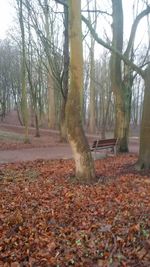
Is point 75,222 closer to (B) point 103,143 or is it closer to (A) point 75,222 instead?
(A) point 75,222

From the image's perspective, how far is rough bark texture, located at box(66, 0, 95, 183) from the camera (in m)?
8.55

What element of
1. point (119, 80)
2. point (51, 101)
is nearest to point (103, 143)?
point (119, 80)

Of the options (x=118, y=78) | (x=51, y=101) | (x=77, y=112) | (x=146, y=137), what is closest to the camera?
(x=77, y=112)

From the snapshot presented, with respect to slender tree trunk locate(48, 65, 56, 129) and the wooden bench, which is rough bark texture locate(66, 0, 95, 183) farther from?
slender tree trunk locate(48, 65, 56, 129)

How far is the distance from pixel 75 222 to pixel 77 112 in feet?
12.0

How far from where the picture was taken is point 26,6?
18.4 meters

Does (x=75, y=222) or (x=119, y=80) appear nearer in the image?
(x=75, y=222)

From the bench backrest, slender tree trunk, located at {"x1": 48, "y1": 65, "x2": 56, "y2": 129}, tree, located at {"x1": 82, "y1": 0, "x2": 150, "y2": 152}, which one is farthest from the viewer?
slender tree trunk, located at {"x1": 48, "y1": 65, "x2": 56, "y2": 129}

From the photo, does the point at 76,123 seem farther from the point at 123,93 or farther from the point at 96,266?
the point at 123,93

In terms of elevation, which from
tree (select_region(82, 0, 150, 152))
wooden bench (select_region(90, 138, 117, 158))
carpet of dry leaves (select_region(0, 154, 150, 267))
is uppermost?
tree (select_region(82, 0, 150, 152))

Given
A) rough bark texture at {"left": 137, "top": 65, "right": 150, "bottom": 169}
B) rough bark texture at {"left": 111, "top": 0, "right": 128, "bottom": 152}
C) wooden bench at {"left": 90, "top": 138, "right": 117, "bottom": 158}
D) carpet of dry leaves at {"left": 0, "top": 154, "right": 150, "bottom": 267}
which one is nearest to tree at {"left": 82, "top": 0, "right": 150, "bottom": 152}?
rough bark texture at {"left": 111, "top": 0, "right": 128, "bottom": 152}

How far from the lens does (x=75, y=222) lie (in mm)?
5660

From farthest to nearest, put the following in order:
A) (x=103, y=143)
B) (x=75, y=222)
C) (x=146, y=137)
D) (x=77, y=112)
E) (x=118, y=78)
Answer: (x=118, y=78) < (x=103, y=143) < (x=146, y=137) < (x=77, y=112) < (x=75, y=222)

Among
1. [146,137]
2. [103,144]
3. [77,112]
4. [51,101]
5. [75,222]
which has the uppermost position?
[51,101]
